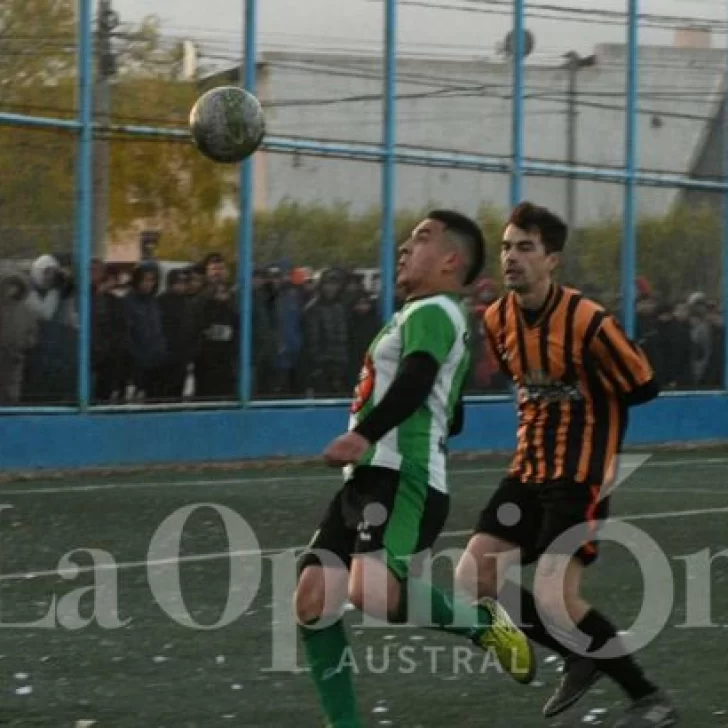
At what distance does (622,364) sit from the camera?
8562 mm

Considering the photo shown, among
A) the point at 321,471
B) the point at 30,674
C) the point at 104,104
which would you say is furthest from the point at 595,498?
the point at 104,104

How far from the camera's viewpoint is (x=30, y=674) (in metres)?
9.50

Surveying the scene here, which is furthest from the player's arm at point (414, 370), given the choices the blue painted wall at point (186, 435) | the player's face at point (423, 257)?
the blue painted wall at point (186, 435)

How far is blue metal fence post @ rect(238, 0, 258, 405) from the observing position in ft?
80.6

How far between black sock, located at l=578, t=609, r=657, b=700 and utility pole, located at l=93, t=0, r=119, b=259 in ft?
49.0

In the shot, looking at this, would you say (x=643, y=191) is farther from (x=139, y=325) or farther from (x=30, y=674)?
(x=30, y=674)

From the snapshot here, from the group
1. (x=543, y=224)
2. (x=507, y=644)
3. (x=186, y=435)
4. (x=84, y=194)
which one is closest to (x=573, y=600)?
(x=507, y=644)

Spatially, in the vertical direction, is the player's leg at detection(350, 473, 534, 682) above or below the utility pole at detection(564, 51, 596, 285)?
below

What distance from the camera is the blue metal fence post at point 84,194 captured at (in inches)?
899

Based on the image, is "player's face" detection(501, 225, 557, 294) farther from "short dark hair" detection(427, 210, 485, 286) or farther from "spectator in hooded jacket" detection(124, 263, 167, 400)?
"spectator in hooded jacket" detection(124, 263, 167, 400)

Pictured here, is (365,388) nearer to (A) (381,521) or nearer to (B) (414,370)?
(B) (414,370)

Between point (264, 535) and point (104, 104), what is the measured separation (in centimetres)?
875

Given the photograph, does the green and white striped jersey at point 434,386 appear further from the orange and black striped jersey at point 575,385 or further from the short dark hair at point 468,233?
the orange and black striped jersey at point 575,385

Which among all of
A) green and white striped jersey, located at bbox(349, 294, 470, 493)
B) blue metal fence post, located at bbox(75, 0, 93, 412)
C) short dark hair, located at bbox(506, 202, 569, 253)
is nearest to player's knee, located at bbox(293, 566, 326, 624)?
green and white striped jersey, located at bbox(349, 294, 470, 493)
